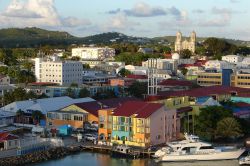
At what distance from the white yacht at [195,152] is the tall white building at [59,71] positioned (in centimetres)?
1464

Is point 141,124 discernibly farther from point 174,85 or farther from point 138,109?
point 174,85

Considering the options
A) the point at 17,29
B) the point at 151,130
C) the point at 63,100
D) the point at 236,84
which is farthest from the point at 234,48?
the point at 17,29

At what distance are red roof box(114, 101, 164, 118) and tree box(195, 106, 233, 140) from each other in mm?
1681

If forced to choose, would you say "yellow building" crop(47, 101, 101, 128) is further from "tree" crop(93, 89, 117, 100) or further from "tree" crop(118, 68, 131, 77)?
"tree" crop(118, 68, 131, 77)

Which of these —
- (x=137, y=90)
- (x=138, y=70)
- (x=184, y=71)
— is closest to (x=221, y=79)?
(x=137, y=90)

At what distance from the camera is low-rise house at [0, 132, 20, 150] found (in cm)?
1271

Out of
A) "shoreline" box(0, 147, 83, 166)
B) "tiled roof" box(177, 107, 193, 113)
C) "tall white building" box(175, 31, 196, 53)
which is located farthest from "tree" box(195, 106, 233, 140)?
"tall white building" box(175, 31, 196, 53)

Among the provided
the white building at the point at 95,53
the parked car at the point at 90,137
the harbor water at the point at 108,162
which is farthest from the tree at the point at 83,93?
the white building at the point at 95,53

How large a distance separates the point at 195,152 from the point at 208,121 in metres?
2.21

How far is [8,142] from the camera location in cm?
1277

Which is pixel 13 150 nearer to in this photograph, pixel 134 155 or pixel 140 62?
pixel 134 155

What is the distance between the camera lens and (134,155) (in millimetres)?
13172

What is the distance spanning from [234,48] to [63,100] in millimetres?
30810

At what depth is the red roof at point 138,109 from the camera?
45.3 feet
